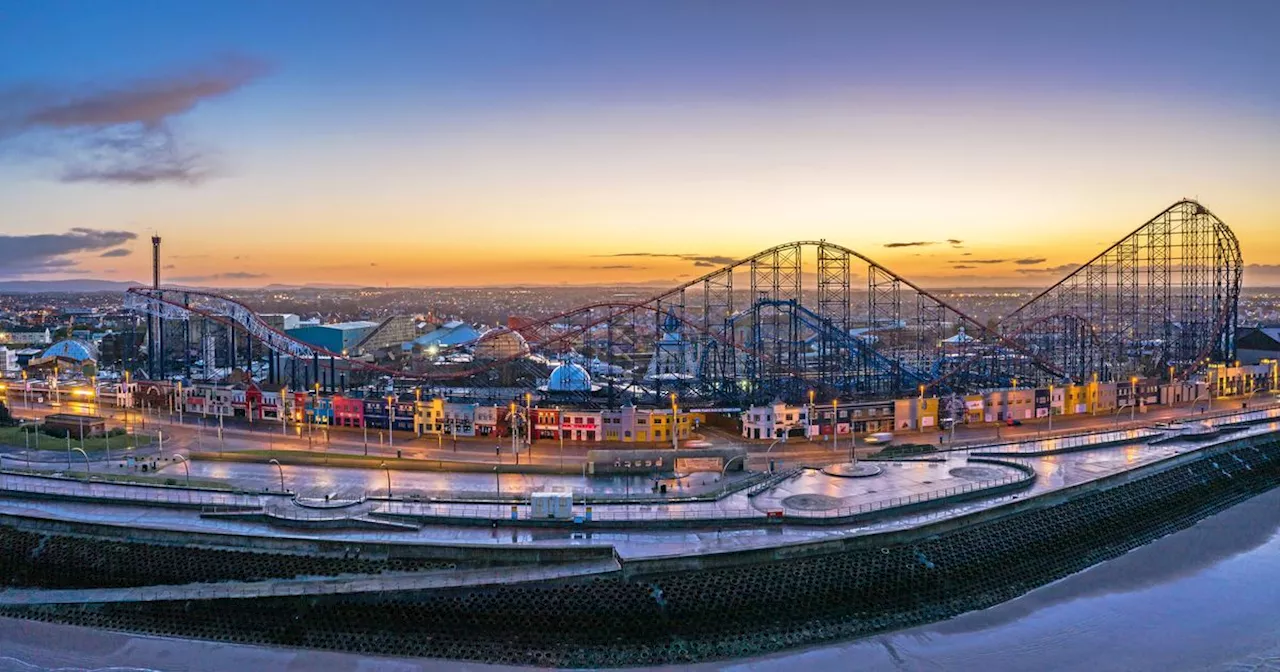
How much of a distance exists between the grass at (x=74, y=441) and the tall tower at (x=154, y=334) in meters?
15.7

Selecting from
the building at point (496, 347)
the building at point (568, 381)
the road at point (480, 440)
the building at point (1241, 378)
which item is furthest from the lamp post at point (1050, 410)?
the building at point (496, 347)

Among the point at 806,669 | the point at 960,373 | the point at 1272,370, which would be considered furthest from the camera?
the point at 1272,370

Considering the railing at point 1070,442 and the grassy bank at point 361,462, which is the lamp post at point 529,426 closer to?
the grassy bank at point 361,462

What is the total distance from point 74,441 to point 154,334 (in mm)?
26684

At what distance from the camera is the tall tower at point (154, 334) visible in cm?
5892

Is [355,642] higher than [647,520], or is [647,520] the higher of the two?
[647,520]

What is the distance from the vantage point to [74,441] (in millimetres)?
40094

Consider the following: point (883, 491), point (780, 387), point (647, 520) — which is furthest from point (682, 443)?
point (647, 520)

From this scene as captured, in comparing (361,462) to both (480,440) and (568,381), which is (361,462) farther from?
(568,381)

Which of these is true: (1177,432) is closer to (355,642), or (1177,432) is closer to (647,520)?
(647,520)

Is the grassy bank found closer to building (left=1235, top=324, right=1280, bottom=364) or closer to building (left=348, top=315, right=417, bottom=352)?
building (left=348, top=315, right=417, bottom=352)

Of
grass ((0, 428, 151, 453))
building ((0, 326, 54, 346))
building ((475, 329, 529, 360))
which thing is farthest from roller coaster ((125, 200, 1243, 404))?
building ((0, 326, 54, 346))

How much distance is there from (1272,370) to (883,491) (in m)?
50.7

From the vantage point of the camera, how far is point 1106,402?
5250cm
